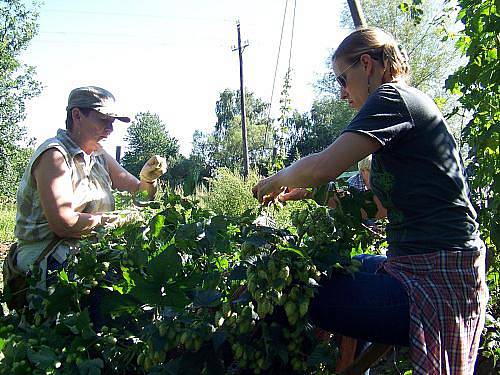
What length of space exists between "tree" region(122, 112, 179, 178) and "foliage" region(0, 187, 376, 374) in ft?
173

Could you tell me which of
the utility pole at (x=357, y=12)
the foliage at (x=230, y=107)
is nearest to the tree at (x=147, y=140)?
the foliage at (x=230, y=107)

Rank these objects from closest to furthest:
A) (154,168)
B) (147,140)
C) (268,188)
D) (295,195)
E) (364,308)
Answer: (364,308), (268,188), (295,195), (154,168), (147,140)

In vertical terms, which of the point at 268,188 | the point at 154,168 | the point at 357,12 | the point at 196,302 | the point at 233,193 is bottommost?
the point at 196,302

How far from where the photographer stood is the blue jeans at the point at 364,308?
5.10 ft

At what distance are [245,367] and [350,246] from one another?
1.56ft

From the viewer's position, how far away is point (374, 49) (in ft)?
5.88

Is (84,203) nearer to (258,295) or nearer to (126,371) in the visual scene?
(126,371)

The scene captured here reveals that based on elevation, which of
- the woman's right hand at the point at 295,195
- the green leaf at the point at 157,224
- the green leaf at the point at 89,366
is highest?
the woman's right hand at the point at 295,195

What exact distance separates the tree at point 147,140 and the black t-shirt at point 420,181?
174ft

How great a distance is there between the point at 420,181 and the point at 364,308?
0.39m

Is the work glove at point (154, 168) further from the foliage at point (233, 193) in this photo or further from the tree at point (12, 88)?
the tree at point (12, 88)

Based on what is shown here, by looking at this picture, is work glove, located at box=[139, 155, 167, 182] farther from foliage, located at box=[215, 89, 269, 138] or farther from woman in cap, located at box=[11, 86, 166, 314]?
foliage, located at box=[215, 89, 269, 138]

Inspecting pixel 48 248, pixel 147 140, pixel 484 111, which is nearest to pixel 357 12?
→ pixel 484 111

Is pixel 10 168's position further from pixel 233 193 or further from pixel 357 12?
pixel 357 12
